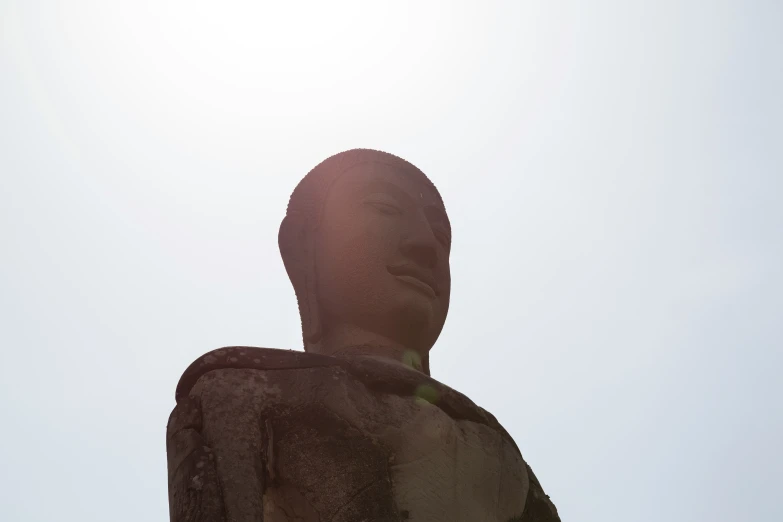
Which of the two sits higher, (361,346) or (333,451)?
(361,346)

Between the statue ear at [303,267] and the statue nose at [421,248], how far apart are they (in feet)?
2.31

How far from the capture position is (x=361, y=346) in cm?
681

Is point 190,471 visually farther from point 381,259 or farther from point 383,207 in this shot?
point 383,207

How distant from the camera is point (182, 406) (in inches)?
215

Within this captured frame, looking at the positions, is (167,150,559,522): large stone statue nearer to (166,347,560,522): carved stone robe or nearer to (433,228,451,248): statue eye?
(166,347,560,522): carved stone robe

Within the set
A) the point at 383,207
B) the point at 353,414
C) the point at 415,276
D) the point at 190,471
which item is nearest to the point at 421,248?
the point at 415,276

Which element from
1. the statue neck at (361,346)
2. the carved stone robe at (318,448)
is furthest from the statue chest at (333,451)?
the statue neck at (361,346)

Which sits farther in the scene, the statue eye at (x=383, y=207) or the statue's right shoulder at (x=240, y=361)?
the statue eye at (x=383, y=207)

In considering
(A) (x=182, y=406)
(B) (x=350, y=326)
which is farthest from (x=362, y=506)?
(B) (x=350, y=326)

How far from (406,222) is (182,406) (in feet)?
7.66

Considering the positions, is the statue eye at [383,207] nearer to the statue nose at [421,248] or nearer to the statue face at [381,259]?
the statue face at [381,259]

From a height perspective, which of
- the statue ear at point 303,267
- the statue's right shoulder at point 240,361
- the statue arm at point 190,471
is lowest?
the statue arm at point 190,471

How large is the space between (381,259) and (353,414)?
5.07 feet

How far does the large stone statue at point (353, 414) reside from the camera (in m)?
5.30
